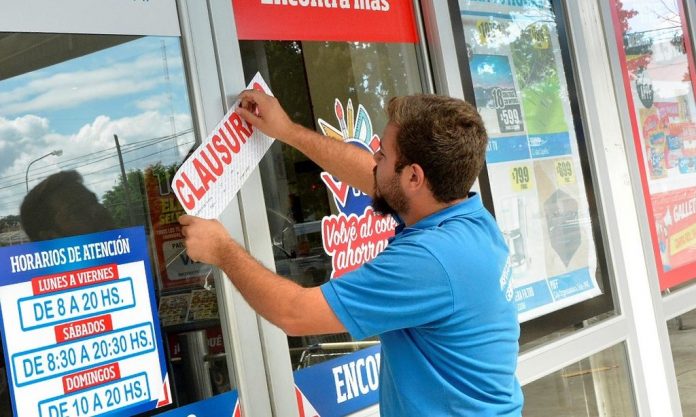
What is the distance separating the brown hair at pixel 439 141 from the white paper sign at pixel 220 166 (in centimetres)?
56

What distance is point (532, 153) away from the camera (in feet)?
13.4

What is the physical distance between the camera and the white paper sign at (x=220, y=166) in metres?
2.64

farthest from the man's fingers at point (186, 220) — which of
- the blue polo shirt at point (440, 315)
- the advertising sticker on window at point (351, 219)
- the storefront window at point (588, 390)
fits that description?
the storefront window at point (588, 390)

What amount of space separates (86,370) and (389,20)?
1836 mm

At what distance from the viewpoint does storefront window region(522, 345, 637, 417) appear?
401cm

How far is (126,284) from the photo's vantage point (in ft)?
8.15

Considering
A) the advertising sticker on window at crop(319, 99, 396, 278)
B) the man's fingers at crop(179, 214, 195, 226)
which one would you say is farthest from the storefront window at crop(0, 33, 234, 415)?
the advertising sticker on window at crop(319, 99, 396, 278)

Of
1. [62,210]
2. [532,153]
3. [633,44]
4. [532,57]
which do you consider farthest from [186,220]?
[633,44]

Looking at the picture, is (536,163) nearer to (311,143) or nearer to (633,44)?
(633,44)

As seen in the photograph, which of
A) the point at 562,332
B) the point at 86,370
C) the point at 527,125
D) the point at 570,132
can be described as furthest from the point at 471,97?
the point at 86,370

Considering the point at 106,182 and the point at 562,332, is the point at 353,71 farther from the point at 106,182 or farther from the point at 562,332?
the point at 562,332

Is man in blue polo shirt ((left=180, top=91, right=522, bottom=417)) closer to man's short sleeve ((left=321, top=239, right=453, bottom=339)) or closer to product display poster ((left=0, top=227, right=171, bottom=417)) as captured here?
man's short sleeve ((left=321, top=239, right=453, bottom=339))

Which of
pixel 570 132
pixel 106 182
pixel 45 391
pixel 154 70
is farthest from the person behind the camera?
pixel 570 132

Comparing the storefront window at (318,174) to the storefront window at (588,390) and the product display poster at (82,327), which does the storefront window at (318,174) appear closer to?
the product display poster at (82,327)
